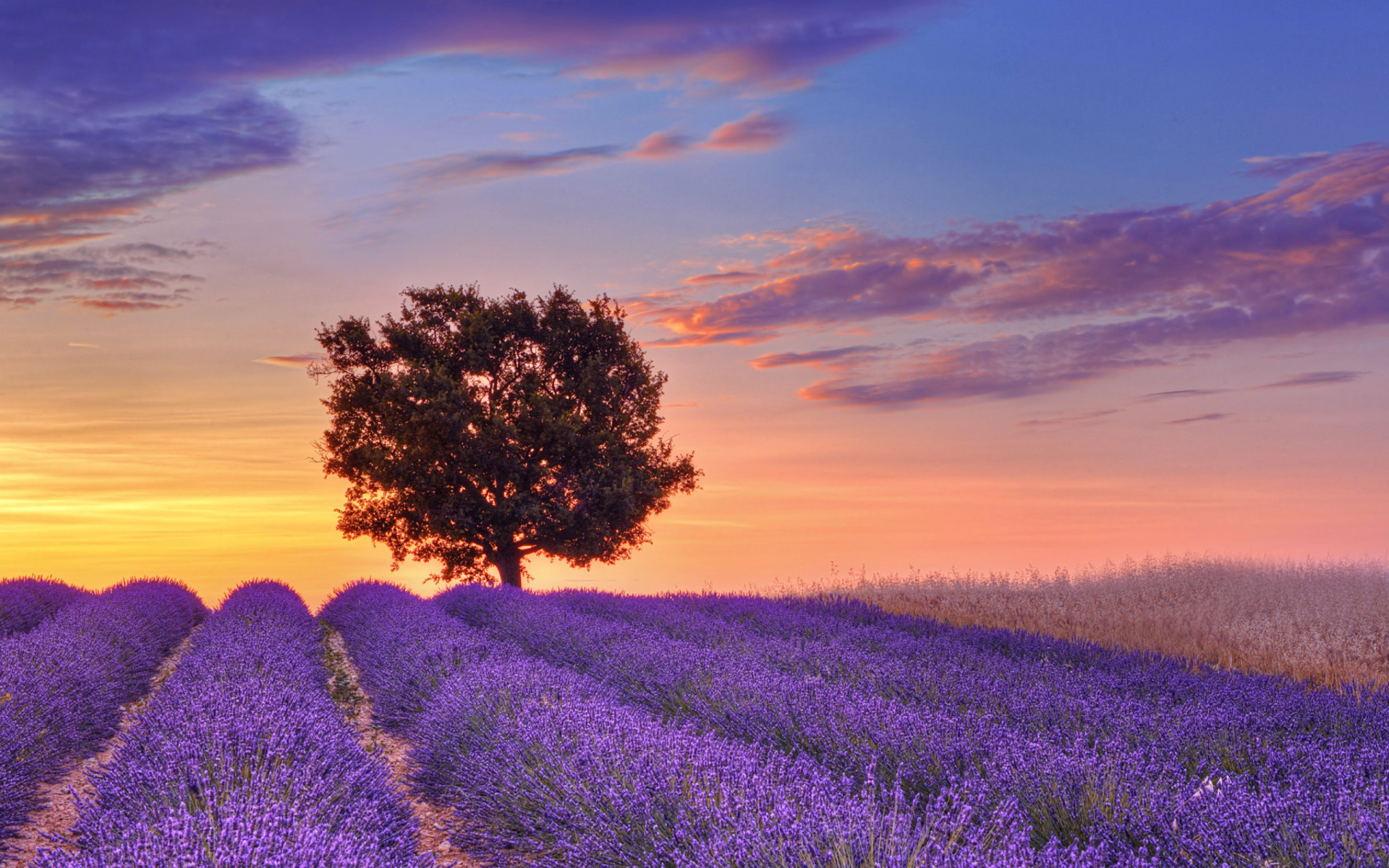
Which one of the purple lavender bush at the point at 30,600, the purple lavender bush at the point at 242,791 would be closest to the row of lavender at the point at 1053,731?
the purple lavender bush at the point at 242,791

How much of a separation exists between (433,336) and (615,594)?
5.95 meters

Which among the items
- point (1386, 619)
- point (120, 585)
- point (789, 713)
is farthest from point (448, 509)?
point (1386, 619)

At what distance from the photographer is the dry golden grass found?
8.75 meters

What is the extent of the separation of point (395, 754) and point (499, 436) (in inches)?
337


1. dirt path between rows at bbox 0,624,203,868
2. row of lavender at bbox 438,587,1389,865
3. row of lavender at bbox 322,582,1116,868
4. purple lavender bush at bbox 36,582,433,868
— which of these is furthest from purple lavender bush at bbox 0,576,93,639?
row of lavender at bbox 322,582,1116,868

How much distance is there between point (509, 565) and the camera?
1627 centimetres

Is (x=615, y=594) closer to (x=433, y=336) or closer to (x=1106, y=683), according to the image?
(x=433, y=336)

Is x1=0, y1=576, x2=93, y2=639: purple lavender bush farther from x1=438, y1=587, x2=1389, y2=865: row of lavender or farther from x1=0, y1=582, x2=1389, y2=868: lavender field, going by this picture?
x1=438, y1=587, x2=1389, y2=865: row of lavender

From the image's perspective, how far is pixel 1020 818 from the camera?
3291 millimetres

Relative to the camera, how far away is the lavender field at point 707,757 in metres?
3.01

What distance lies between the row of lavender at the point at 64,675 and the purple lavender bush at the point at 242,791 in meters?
0.75

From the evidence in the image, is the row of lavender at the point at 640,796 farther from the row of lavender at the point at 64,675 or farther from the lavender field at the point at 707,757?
the row of lavender at the point at 64,675

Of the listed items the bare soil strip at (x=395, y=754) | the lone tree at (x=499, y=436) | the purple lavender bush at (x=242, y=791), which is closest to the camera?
the purple lavender bush at (x=242, y=791)

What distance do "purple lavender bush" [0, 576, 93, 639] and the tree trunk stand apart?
6724mm
